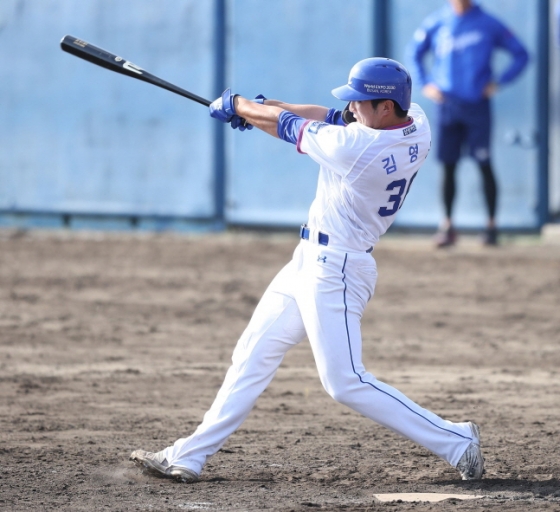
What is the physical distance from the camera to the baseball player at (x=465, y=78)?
33.4 feet

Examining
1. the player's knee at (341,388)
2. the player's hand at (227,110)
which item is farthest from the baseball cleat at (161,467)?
the player's hand at (227,110)

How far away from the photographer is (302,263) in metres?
4.43

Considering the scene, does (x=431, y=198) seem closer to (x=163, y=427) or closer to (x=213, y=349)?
(x=213, y=349)

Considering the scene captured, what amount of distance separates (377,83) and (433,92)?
610 cm

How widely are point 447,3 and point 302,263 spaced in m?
7.00

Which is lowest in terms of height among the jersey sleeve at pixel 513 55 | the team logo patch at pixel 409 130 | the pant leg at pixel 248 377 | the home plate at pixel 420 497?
the home plate at pixel 420 497

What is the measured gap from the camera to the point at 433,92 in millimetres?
10219

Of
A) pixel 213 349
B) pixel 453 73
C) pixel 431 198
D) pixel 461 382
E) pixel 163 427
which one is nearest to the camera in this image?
pixel 163 427

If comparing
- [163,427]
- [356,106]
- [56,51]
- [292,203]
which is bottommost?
[163,427]

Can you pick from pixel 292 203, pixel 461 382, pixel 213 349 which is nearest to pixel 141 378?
pixel 213 349

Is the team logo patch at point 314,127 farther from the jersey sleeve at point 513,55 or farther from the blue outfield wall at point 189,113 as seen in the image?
the blue outfield wall at point 189,113

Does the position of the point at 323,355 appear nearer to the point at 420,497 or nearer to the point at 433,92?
the point at 420,497

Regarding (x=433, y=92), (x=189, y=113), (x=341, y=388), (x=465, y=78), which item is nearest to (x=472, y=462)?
(x=341, y=388)

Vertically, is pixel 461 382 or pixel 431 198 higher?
pixel 431 198
